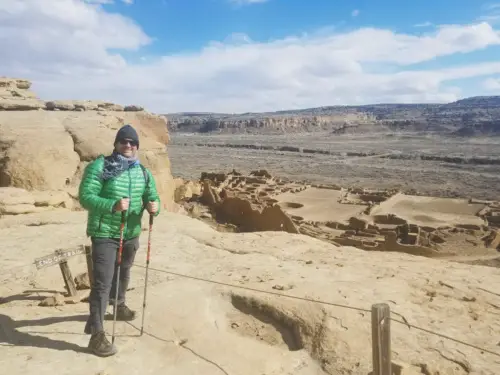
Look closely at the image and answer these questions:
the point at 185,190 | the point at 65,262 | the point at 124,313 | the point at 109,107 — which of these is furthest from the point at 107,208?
the point at 185,190

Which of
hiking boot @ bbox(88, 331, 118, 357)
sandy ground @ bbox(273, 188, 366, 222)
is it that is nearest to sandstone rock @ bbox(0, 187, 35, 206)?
hiking boot @ bbox(88, 331, 118, 357)

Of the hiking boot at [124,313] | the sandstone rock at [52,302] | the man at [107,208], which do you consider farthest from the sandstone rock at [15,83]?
the man at [107,208]

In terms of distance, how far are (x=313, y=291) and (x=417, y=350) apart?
1533 mm

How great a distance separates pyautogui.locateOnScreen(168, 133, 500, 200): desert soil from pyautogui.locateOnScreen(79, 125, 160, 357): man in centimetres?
3017

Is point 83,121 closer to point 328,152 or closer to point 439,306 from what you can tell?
point 439,306

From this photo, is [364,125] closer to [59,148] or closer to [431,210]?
[431,210]

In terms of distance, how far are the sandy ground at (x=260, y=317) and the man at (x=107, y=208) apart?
38 centimetres

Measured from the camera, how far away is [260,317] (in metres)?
5.37

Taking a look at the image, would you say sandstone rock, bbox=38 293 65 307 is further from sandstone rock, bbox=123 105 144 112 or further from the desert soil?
the desert soil

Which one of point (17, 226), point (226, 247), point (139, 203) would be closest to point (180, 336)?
point (139, 203)

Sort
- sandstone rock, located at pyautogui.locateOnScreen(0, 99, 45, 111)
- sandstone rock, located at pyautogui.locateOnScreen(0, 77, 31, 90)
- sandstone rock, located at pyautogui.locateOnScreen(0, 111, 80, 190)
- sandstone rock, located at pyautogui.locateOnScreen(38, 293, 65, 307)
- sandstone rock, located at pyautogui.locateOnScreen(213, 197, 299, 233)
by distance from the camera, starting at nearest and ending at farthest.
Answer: sandstone rock, located at pyautogui.locateOnScreen(38, 293, 65, 307), sandstone rock, located at pyautogui.locateOnScreen(0, 111, 80, 190), sandstone rock, located at pyautogui.locateOnScreen(0, 99, 45, 111), sandstone rock, located at pyautogui.locateOnScreen(213, 197, 299, 233), sandstone rock, located at pyautogui.locateOnScreen(0, 77, 31, 90)

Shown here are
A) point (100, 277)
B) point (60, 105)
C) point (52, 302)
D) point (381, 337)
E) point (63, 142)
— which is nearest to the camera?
point (381, 337)

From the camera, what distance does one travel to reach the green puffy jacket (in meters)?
3.91

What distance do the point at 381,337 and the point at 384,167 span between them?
47.2 meters
